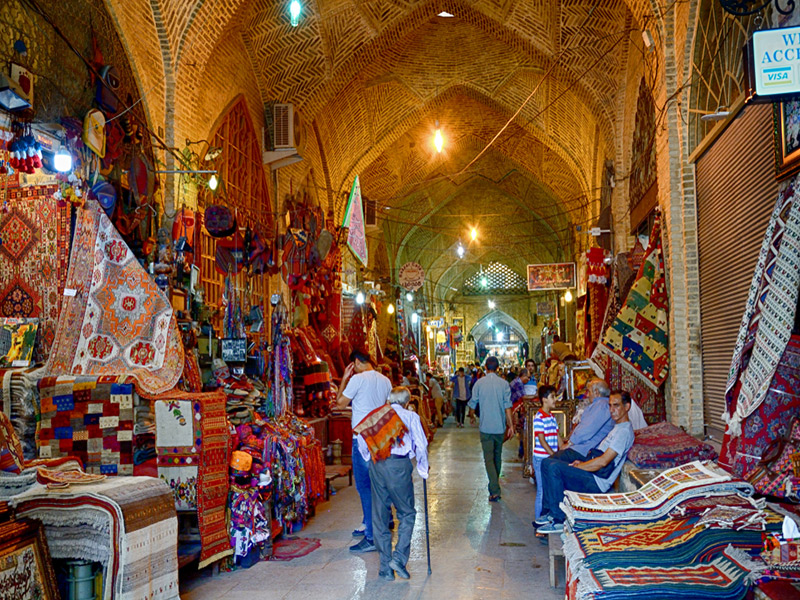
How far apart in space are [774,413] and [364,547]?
10.2ft

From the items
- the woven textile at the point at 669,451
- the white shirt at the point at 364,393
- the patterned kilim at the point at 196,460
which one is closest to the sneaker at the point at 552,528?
the woven textile at the point at 669,451

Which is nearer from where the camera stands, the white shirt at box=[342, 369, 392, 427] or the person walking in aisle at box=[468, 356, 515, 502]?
the white shirt at box=[342, 369, 392, 427]

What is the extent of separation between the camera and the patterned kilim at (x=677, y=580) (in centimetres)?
284

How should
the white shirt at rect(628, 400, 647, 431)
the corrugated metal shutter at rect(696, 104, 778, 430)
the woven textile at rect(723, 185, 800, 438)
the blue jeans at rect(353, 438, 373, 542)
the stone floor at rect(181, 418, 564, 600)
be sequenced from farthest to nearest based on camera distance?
the white shirt at rect(628, 400, 647, 431) < the blue jeans at rect(353, 438, 373, 542) < the corrugated metal shutter at rect(696, 104, 778, 430) < the stone floor at rect(181, 418, 564, 600) < the woven textile at rect(723, 185, 800, 438)

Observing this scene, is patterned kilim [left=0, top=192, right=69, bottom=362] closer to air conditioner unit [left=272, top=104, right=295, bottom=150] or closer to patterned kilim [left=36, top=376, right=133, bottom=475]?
patterned kilim [left=36, top=376, right=133, bottom=475]

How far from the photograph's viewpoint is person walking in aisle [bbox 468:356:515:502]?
297 inches

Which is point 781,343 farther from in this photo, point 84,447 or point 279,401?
point 279,401

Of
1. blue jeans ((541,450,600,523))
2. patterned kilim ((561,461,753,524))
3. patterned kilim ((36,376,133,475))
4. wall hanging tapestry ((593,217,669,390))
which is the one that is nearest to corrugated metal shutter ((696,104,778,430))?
wall hanging tapestry ((593,217,669,390))

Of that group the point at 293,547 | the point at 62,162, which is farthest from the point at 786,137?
the point at 62,162

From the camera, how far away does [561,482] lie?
5312mm

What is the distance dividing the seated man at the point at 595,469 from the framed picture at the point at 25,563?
3206mm

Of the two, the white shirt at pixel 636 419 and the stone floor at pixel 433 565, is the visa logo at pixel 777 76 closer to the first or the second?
the stone floor at pixel 433 565

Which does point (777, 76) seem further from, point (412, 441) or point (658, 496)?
point (412, 441)

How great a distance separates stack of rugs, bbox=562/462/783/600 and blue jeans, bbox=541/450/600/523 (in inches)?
30.4
